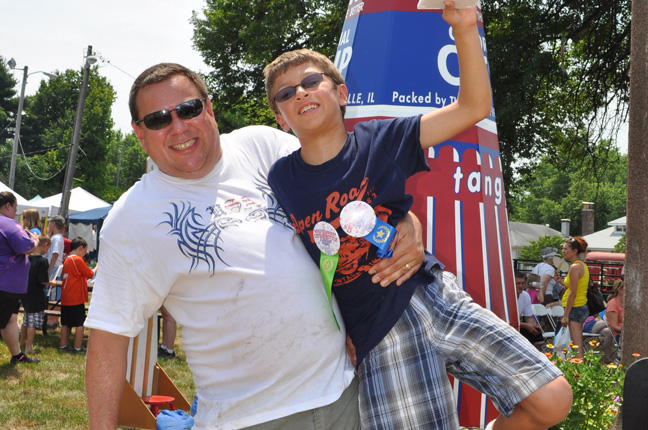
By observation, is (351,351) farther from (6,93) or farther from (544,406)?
(6,93)

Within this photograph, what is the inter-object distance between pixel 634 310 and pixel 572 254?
4.81 metres

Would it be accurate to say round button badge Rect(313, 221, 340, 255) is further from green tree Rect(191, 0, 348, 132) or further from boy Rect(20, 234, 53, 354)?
green tree Rect(191, 0, 348, 132)

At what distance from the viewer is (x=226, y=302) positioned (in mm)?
2115

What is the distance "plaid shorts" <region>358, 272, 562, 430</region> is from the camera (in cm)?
213

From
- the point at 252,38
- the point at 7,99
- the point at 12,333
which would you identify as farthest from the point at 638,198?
the point at 7,99

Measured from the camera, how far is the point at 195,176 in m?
2.29

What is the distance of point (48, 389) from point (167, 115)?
639 cm

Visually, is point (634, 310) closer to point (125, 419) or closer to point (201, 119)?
point (201, 119)

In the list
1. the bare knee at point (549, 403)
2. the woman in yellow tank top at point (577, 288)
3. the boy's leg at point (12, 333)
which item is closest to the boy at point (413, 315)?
the bare knee at point (549, 403)

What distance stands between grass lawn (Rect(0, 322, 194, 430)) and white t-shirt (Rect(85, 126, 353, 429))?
4.90 meters

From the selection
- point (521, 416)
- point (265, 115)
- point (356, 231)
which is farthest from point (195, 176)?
point (265, 115)

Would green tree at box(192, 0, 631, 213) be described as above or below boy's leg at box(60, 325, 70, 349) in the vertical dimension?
above

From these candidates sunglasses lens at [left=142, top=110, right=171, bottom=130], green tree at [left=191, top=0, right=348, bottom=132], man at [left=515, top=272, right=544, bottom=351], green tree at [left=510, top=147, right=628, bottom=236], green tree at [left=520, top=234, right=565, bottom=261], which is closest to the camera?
sunglasses lens at [left=142, top=110, right=171, bottom=130]

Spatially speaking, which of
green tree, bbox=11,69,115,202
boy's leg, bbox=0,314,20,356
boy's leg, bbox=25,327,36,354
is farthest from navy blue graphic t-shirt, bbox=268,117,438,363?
green tree, bbox=11,69,115,202
